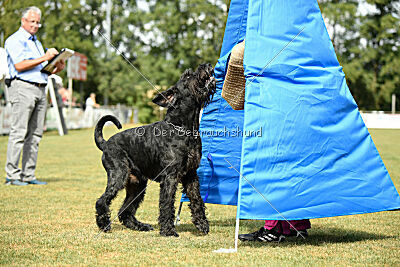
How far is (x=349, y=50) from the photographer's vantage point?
44625mm

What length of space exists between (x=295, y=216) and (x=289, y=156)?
0.56m

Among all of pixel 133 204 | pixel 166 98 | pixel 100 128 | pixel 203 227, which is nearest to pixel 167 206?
pixel 203 227

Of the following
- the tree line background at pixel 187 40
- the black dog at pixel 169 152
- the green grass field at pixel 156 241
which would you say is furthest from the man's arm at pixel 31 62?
the tree line background at pixel 187 40

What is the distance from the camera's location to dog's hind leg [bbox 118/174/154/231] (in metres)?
5.38

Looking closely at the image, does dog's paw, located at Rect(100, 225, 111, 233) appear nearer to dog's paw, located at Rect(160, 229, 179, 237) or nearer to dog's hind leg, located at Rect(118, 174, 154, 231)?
dog's hind leg, located at Rect(118, 174, 154, 231)

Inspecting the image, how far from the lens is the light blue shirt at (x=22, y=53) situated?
7.89 metres

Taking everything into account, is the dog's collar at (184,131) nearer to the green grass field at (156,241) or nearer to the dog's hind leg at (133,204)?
the dog's hind leg at (133,204)

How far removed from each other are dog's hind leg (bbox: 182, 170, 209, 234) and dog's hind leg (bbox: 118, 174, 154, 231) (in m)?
0.57

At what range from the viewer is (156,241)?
4.63 meters

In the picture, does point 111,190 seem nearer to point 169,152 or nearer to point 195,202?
point 169,152

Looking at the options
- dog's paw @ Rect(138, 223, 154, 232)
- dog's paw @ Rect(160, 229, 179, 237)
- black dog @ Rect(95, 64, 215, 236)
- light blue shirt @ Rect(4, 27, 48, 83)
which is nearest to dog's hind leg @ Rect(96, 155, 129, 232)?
black dog @ Rect(95, 64, 215, 236)

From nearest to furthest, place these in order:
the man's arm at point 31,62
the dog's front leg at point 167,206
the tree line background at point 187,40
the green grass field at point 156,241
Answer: the green grass field at point 156,241 < the dog's front leg at point 167,206 < the man's arm at point 31,62 < the tree line background at point 187,40

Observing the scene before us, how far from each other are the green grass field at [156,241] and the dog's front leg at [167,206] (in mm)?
152

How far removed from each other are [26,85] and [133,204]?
3.73m
